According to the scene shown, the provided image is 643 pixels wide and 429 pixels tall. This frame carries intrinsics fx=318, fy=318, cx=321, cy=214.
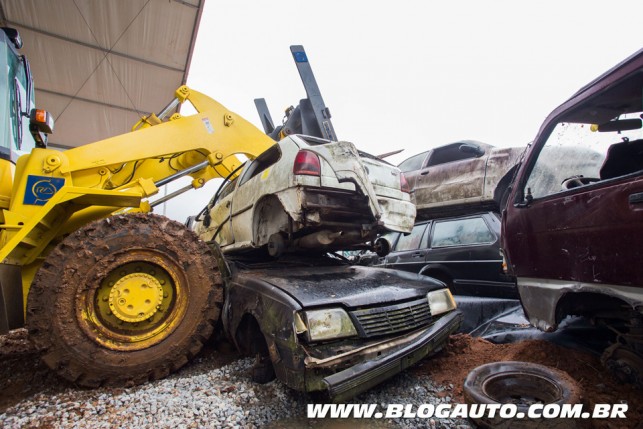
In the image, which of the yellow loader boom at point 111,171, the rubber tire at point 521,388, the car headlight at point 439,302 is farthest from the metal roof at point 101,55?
the rubber tire at point 521,388

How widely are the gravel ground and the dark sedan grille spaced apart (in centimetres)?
46

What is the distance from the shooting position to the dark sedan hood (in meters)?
2.11

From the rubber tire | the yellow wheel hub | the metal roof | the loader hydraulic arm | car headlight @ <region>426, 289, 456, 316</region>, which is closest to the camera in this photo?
the rubber tire

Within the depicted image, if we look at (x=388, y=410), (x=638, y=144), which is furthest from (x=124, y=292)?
(x=638, y=144)

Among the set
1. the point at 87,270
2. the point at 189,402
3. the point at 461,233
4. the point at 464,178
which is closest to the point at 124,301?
the point at 87,270

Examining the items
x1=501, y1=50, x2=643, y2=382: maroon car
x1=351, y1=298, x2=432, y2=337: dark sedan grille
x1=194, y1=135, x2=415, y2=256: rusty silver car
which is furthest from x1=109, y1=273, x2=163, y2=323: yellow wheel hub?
x1=501, y1=50, x2=643, y2=382: maroon car

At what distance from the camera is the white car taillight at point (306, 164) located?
268cm

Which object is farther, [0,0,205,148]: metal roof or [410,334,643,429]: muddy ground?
[0,0,205,148]: metal roof

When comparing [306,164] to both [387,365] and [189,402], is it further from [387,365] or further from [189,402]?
[189,402]

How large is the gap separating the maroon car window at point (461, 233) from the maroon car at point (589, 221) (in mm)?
1479

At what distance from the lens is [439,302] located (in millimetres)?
2686

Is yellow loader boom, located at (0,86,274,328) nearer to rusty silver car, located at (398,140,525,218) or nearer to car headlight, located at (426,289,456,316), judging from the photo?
car headlight, located at (426,289,456,316)

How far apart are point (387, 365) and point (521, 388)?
922 mm

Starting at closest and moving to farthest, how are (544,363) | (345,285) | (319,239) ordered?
(544,363) → (345,285) → (319,239)
